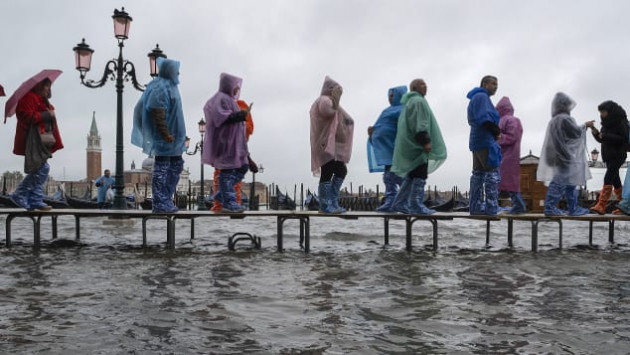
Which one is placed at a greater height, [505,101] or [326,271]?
[505,101]

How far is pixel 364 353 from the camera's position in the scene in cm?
335

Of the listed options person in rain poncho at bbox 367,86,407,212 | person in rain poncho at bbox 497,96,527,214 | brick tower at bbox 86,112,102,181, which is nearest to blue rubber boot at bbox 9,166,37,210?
person in rain poncho at bbox 367,86,407,212

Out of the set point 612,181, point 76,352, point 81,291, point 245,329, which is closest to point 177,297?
point 81,291

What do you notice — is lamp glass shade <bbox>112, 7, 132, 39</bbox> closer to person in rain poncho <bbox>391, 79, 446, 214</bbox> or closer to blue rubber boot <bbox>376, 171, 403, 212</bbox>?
blue rubber boot <bbox>376, 171, 403, 212</bbox>

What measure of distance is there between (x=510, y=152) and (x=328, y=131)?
2.82m

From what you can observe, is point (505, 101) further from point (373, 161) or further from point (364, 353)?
point (364, 353)

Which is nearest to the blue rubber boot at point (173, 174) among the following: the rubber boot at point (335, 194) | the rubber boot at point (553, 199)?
the rubber boot at point (335, 194)

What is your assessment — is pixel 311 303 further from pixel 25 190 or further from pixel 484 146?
pixel 25 190

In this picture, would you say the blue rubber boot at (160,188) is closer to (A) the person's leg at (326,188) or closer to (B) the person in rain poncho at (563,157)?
(A) the person's leg at (326,188)

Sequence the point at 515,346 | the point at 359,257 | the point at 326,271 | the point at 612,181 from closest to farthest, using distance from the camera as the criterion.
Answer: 1. the point at 515,346
2. the point at 326,271
3. the point at 359,257
4. the point at 612,181

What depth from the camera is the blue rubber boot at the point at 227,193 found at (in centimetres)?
838

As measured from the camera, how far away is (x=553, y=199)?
8930mm

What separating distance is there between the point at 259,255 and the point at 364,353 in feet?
15.4

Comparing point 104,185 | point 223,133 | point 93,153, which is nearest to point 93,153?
point 93,153
